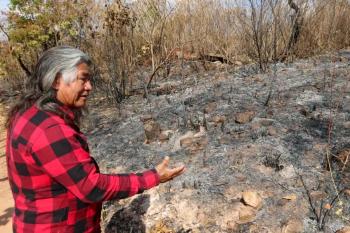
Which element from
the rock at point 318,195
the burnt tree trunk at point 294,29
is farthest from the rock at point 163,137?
the burnt tree trunk at point 294,29

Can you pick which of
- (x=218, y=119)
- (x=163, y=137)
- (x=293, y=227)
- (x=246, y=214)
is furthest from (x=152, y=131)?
(x=293, y=227)

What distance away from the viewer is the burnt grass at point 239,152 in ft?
9.46

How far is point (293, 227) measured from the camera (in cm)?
263

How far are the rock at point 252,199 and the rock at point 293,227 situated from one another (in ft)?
0.85

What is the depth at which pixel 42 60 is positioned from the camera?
6.16 ft

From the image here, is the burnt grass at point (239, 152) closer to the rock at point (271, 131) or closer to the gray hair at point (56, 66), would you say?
the rock at point (271, 131)

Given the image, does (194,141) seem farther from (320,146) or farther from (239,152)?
(320,146)

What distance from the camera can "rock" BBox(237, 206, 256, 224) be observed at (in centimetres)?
280

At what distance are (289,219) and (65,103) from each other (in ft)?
4.98

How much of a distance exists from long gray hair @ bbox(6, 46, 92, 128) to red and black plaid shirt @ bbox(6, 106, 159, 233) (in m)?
0.05

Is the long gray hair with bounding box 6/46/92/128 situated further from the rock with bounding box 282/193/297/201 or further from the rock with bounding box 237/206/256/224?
the rock with bounding box 282/193/297/201

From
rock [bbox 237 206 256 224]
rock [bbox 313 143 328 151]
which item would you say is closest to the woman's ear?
rock [bbox 237 206 256 224]

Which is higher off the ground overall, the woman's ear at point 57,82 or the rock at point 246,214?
the woman's ear at point 57,82

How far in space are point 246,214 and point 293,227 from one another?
315 mm
